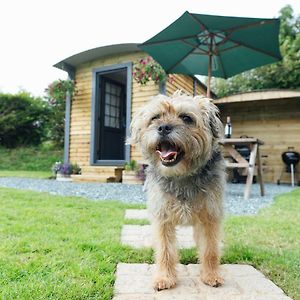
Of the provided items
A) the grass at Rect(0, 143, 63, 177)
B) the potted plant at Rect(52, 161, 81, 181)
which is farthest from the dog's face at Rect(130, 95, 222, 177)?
the grass at Rect(0, 143, 63, 177)

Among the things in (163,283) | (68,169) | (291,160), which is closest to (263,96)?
(291,160)

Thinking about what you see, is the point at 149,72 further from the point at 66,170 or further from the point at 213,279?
the point at 213,279

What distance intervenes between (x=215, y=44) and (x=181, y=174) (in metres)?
4.90

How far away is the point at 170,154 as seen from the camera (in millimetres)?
2184

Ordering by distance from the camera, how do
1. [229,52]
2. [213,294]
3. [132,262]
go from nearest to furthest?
[213,294]
[132,262]
[229,52]

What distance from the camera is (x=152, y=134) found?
2166mm

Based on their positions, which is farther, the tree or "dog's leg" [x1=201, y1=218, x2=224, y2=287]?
the tree

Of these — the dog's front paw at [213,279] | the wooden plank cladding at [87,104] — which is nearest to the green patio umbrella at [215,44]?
the wooden plank cladding at [87,104]

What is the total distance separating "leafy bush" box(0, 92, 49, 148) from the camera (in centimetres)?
1636

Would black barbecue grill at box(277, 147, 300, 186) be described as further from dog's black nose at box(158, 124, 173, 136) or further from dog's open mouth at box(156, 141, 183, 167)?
dog's black nose at box(158, 124, 173, 136)

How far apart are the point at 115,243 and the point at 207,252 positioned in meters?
0.95

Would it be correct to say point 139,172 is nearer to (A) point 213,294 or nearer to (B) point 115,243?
(B) point 115,243

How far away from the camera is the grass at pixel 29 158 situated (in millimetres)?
14945

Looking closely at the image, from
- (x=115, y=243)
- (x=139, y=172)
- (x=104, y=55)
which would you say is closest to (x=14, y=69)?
(x=104, y=55)
